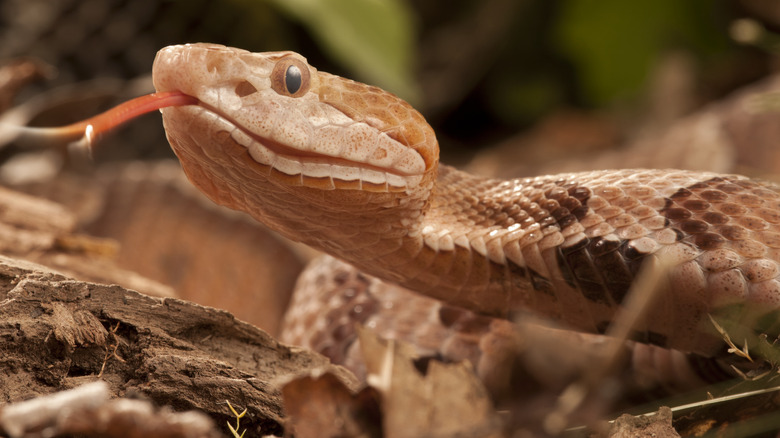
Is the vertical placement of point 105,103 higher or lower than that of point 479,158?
higher

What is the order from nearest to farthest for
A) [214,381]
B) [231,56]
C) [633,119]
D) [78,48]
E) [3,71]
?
[214,381]
[231,56]
[3,71]
[78,48]
[633,119]

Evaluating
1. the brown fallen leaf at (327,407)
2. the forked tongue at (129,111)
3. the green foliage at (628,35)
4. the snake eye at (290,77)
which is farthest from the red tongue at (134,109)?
the green foliage at (628,35)

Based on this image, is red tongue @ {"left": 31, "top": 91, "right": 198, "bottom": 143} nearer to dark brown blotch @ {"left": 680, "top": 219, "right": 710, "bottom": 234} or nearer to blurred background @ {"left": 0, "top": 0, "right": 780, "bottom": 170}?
dark brown blotch @ {"left": 680, "top": 219, "right": 710, "bottom": 234}

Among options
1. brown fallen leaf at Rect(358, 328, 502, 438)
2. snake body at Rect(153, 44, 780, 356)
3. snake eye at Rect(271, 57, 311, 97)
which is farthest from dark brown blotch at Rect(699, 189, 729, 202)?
snake eye at Rect(271, 57, 311, 97)

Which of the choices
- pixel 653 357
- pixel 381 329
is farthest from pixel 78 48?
pixel 653 357

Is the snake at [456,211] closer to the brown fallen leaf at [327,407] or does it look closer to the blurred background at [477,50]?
the brown fallen leaf at [327,407]

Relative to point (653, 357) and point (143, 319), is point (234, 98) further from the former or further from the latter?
point (653, 357)
